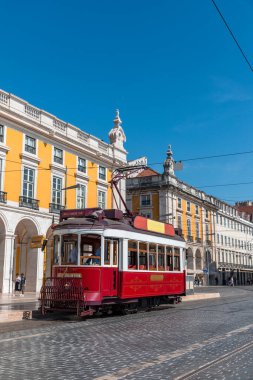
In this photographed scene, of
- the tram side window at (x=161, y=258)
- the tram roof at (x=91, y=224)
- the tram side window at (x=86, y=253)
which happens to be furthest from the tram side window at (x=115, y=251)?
the tram side window at (x=161, y=258)

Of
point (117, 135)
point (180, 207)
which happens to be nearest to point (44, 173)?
point (117, 135)

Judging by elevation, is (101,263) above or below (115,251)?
below

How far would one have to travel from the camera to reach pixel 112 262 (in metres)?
14.0

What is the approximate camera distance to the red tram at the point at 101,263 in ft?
43.3

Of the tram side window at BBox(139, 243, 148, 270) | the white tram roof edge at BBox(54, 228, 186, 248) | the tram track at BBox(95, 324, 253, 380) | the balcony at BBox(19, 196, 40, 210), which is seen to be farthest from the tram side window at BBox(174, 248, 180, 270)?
the balcony at BBox(19, 196, 40, 210)

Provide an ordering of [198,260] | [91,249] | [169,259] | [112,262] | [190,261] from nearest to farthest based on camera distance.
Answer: [91,249] < [112,262] < [169,259] < [190,261] < [198,260]

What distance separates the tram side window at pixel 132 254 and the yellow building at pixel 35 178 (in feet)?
35.4

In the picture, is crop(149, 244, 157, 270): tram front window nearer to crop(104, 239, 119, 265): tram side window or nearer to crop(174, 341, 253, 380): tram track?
crop(104, 239, 119, 265): tram side window

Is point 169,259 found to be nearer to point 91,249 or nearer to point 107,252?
Answer: point 107,252

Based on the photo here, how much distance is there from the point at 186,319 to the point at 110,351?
6.06m

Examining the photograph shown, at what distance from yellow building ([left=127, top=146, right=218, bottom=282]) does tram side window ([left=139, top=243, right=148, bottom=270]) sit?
36.8m

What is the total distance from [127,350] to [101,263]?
5.66 m

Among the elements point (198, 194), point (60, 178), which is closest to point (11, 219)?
point (60, 178)

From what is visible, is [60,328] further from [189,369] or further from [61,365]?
[189,369]
